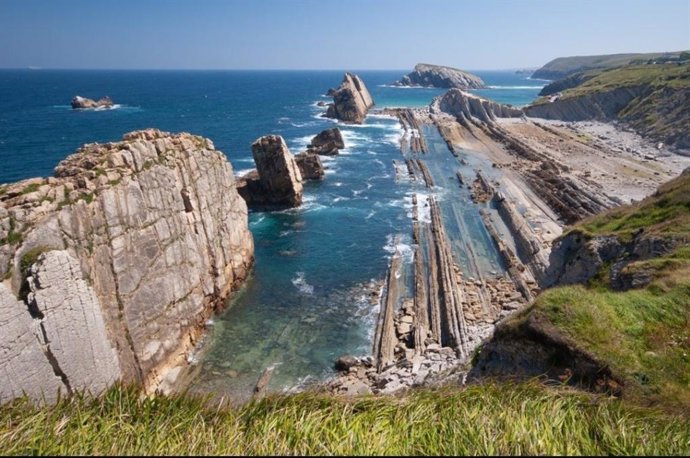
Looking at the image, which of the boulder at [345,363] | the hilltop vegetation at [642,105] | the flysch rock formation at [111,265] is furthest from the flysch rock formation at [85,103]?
the boulder at [345,363]

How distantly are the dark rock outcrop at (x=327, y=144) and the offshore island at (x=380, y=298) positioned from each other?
2946 cm

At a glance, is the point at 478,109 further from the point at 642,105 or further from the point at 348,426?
the point at 348,426

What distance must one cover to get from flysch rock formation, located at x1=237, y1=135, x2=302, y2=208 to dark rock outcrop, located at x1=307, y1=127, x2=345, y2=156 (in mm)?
27934

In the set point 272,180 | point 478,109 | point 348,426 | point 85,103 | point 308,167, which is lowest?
point 308,167

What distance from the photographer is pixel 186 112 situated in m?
130

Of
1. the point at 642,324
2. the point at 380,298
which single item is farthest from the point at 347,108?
the point at 642,324

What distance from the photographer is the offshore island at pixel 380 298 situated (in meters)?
10.5

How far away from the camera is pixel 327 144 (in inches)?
3381

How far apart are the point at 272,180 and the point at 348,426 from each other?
4872 centimetres

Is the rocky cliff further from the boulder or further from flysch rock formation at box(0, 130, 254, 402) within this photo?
the boulder

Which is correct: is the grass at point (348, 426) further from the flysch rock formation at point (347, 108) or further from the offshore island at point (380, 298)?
the flysch rock formation at point (347, 108)

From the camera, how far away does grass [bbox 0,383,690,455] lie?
8336mm

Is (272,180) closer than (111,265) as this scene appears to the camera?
No

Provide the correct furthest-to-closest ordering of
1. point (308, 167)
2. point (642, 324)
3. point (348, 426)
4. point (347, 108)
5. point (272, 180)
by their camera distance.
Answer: point (347, 108) → point (308, 167) → point (272, 180) → point (642, 324) → point (348, 426)
